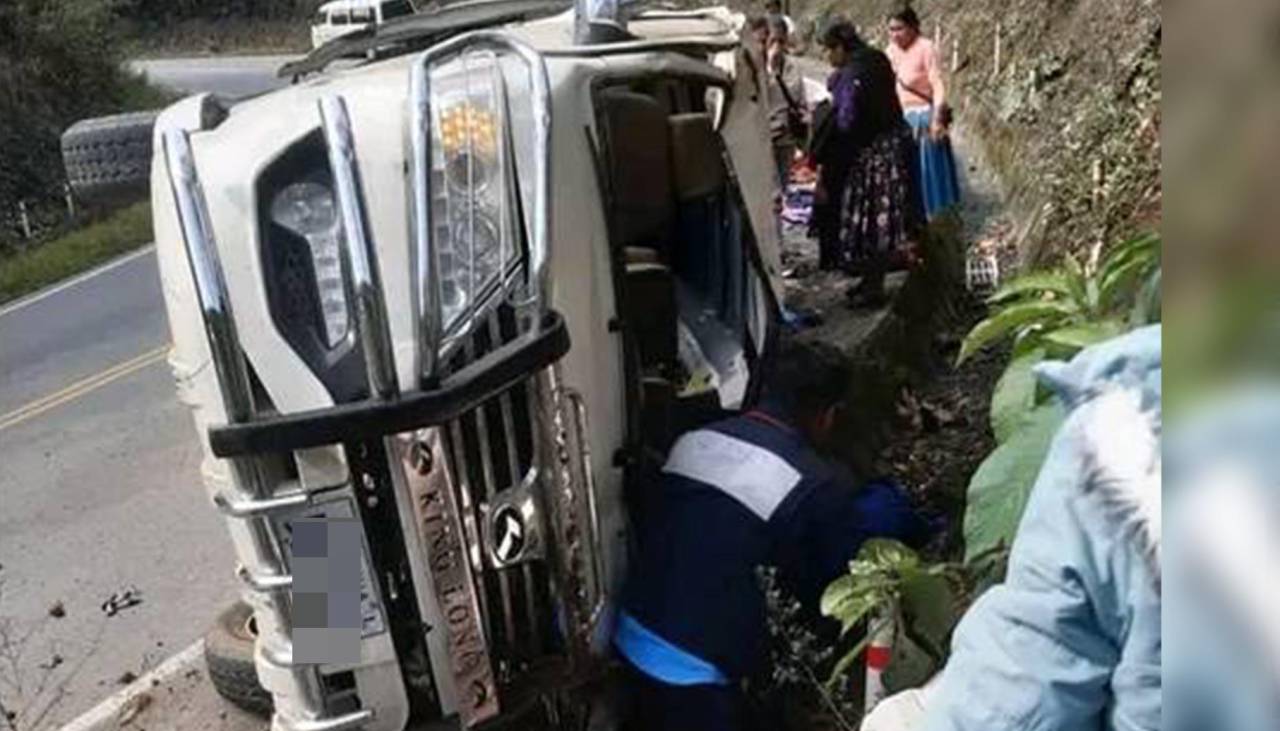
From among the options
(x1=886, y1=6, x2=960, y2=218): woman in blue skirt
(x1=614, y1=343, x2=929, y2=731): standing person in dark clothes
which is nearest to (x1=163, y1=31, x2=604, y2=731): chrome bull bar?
(x1=614, y1=343, x2=929, y2=731): standing person in dark clothes

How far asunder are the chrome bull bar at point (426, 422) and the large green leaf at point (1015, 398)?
39.2 inches

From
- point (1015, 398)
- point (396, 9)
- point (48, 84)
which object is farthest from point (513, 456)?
point (48, 84)

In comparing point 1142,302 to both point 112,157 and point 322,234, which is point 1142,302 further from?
point 112,157

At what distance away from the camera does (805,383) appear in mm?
4547

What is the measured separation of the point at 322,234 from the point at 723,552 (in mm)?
1228

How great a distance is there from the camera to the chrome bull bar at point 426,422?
3.30 meters

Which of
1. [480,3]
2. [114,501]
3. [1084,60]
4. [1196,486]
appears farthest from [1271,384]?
[1084,60]

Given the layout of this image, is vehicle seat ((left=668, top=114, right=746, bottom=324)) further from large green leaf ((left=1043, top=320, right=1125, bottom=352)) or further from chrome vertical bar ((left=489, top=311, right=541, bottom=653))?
large green leaf ((left=1043, top=320, right=1125, bottom=352))

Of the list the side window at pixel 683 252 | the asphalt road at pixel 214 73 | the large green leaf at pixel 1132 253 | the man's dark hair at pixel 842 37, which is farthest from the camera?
the asphalt road at pixel 214 73

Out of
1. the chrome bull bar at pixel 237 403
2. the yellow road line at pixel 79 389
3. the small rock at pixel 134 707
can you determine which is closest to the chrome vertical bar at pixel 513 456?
the chrome bull bar at pixel 237 403

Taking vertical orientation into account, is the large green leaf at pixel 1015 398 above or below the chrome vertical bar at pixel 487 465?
above

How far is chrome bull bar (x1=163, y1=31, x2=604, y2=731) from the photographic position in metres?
3.30

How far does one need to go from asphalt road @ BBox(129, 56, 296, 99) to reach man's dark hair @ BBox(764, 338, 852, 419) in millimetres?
27956

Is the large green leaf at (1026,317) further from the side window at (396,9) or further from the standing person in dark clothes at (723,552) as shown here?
the side window at (396,9)
